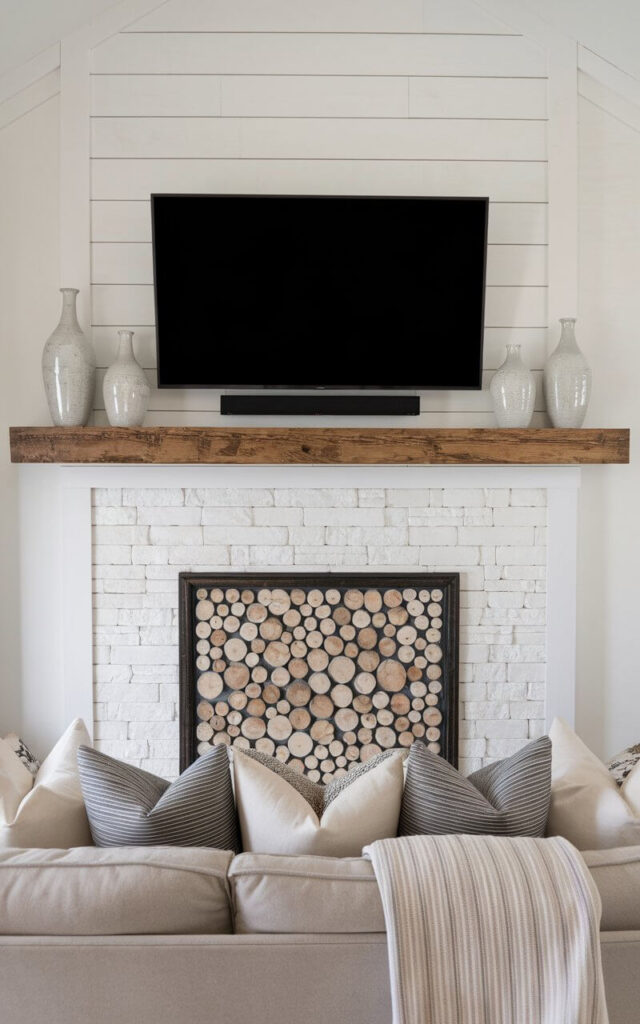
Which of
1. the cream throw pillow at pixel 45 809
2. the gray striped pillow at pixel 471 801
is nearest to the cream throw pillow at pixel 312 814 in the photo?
the gray striped pillow at pixel 471 801

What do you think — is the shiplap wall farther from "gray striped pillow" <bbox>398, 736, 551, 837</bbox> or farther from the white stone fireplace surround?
"gray striped pillow" <bbox>398, 736, 551, 837</bbox>

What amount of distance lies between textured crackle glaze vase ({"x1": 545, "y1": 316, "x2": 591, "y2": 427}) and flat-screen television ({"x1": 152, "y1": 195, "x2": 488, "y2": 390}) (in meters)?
0.26

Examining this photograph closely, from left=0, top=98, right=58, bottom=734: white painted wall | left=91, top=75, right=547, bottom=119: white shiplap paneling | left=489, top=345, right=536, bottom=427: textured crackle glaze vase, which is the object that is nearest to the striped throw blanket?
left=489, top=345, right=536, bottom=427: textured crackle glaze vase

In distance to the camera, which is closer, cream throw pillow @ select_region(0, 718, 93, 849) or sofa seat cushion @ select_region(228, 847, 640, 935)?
sofa seat cushion @ select_region(228, 847, 640, 935)

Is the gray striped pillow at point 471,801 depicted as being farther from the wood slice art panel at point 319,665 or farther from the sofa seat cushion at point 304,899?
the wood slice art panel at point 319,665

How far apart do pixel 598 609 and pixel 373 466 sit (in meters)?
1.02

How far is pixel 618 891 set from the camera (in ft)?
4.10

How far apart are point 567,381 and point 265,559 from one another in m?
1.27

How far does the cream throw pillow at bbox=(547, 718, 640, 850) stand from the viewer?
1455 millimetres

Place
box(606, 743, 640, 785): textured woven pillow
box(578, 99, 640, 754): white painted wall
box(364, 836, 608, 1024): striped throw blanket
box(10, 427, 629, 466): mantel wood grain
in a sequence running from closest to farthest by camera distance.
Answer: box(364, 836, 608, 1024): striped throw blanket < box(606, 743, 640, 785): textured woven pillow < box(10, 427, 629, 466): mantel wood grain < box(578, 99, 640, 754): white painted wall

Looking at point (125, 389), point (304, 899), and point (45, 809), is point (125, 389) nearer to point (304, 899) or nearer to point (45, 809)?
point (45, 809)

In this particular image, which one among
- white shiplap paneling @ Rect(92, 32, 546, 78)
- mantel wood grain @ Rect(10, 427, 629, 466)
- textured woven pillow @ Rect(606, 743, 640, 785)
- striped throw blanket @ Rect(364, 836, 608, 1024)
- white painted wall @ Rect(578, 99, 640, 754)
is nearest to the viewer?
striped throw blanket @ Rect(364, 836, 608, 1024)

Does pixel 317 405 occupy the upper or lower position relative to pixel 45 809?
upper

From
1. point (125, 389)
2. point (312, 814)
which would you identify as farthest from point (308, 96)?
point (312, 814)
